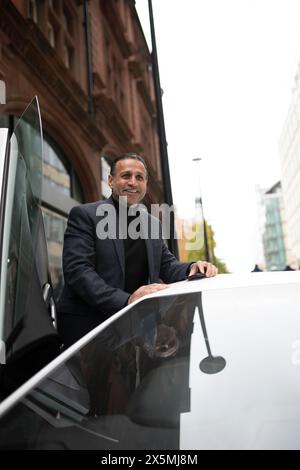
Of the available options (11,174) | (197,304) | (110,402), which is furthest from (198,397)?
(11,174)

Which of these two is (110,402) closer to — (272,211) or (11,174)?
(11,174)

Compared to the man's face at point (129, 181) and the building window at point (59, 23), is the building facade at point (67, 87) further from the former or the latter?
the man's face at point (129, 181)

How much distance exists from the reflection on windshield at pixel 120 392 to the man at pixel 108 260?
44cm

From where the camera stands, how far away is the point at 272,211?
9594cm

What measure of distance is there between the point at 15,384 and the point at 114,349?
545 mm

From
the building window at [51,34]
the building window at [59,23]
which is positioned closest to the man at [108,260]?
the building window at [59,23]

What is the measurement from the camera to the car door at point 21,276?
1.67 meters

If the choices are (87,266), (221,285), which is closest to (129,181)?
(87,266)

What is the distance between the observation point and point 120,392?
4.09ft

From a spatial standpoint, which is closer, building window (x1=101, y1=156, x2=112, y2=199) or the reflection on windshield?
the reflection on windshield

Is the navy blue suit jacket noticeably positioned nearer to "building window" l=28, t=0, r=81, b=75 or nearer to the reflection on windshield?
the reflection on windshield

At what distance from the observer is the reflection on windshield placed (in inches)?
40.4

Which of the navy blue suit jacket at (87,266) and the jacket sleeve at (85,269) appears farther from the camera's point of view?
the navy blue suit jacket at (87,266)

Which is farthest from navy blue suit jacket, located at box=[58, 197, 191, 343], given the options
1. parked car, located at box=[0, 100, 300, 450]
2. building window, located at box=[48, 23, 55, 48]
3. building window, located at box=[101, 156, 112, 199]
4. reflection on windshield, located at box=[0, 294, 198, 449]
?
building window, located at box=[101, 156, 112, 199]
